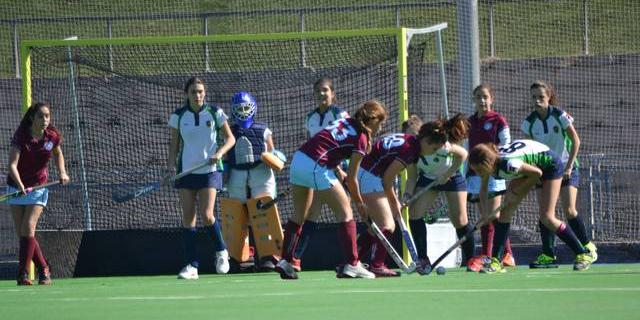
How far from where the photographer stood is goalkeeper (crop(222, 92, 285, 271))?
12.2 metres

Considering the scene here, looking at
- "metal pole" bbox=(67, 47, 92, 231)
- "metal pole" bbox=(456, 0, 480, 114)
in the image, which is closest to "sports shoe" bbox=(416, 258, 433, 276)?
"metal pole" bbox=(456, 0, 480, 114)

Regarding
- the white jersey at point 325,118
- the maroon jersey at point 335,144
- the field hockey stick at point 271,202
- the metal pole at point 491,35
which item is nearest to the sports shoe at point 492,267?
the maroon jersey at point 335,144

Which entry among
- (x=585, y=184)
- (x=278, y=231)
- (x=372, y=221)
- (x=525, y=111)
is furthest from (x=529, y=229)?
(x=372, y=221)

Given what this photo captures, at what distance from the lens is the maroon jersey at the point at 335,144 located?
32.7 ft

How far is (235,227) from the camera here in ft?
41.0

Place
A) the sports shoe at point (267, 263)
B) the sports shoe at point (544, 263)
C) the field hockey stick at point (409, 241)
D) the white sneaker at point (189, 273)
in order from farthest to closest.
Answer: the sports shoe at point (267, 263) < the sports shoe at point (544, 263) < the white sneaker at point (189, 273) < the field hockey stick at point (409, 241)

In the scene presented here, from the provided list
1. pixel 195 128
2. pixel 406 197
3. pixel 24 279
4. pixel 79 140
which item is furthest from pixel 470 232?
pixel 79 140

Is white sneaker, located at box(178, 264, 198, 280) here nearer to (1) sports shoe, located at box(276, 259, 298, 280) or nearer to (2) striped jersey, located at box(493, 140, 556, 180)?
(1) sports shoe, located at box(276, 259, 298, 280)

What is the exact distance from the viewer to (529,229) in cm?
1592

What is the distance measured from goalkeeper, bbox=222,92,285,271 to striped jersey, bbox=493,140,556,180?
2.49 m

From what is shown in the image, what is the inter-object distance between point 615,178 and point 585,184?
0.42 meters

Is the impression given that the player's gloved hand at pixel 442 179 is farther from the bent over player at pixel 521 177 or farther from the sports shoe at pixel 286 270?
the sports shoe at pixel 286 270

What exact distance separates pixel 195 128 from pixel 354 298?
12.7 feet

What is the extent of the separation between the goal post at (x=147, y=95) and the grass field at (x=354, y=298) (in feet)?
10.0
